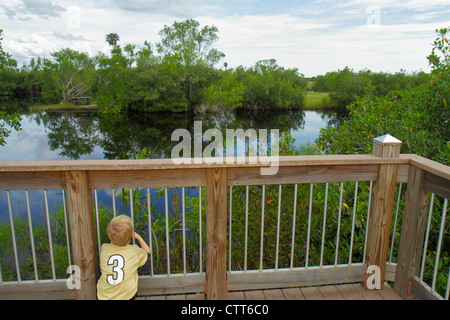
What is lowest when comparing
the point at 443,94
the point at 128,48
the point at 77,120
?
the point at 77,120

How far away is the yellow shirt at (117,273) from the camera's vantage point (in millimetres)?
2012

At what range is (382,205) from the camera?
2404 millimetres

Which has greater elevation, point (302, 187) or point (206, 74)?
point (206, 74)

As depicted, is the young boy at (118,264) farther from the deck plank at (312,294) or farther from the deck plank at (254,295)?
the deck plank at (312,294)

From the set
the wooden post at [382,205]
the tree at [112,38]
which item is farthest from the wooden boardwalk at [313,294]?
the tree at [112,38]

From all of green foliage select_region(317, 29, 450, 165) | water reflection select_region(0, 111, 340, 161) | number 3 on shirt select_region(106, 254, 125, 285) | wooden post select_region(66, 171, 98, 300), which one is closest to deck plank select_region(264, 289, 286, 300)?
number 3 on shirt select_region(106, 254, 125, 285)

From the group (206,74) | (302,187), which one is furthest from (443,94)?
(206,74)

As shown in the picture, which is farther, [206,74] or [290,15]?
[206,74]

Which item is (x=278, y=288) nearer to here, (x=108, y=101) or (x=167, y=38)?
(x=108, y=101)

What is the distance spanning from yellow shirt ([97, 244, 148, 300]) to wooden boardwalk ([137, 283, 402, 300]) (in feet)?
1.16

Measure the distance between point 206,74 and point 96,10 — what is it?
11.4 metres

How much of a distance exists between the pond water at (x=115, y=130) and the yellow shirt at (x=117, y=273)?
12.0 metres

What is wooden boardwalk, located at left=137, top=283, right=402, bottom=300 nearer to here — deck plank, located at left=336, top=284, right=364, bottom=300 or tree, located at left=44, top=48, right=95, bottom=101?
deck plank, located at left=336, top=284, right=364, bottom=300
